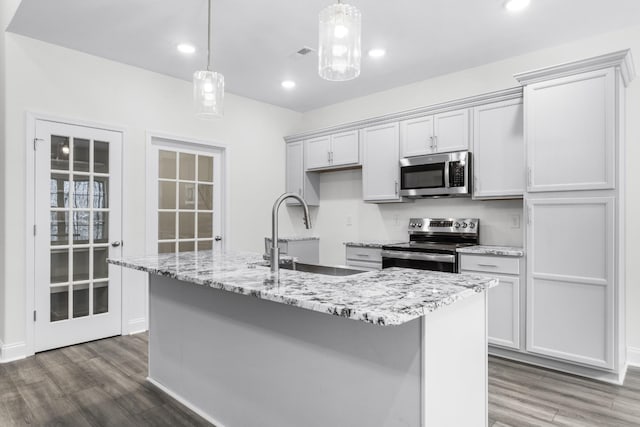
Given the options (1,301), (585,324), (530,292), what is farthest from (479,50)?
(1,301)

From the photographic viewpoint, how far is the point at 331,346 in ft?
5.17

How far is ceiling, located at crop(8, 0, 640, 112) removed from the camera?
109 inches

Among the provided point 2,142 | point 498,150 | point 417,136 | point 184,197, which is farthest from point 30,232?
point 498,150

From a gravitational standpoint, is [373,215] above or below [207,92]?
below

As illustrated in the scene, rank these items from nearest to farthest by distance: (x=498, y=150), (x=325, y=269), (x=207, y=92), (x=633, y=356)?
(x=325, y=269)
(x=207, y=92)
(x=633, y=356)
(x=498, y=150)

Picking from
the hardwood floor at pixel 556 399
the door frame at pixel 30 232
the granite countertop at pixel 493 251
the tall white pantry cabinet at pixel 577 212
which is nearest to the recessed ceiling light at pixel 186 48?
the door frame at pixel 30 232

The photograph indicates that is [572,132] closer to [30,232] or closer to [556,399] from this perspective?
[556,399]

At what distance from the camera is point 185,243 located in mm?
4359

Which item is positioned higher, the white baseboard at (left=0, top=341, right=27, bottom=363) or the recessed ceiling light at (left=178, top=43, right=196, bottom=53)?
the recessed ceiling light at (left=178, top=43, right=196, bottom=53)

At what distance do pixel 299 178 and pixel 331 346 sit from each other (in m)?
3.76

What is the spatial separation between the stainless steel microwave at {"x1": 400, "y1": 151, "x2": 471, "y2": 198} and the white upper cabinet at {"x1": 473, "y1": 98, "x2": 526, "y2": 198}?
0.10m

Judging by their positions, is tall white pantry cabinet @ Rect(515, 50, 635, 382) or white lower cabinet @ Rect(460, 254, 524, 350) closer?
tall white pantry cabinet @ Rect(515, 50, 635, 382)

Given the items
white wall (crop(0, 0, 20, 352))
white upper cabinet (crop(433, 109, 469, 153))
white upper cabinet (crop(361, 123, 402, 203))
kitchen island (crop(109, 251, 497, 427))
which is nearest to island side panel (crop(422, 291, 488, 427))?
kitchen island (crop(109, 251, 497, 427))

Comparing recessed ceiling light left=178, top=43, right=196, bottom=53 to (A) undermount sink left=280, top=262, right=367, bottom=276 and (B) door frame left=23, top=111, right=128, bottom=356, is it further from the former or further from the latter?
(A) undermount sink left=280, top=262, right=367, bottom=276
